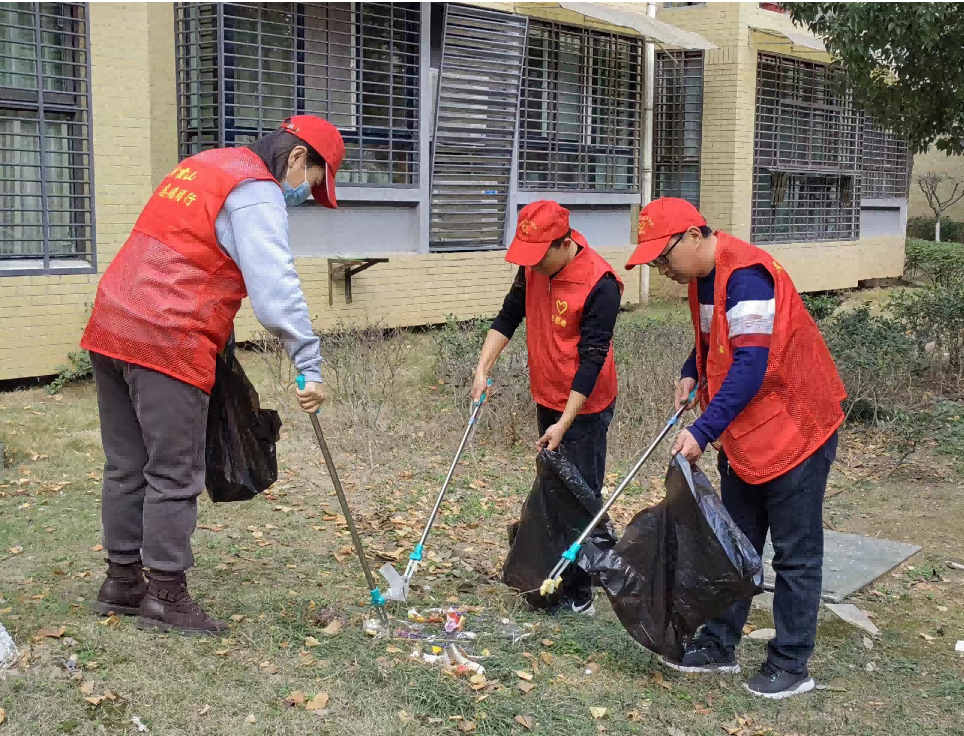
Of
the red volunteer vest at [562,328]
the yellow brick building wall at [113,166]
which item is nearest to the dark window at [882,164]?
the yellow brick building wall at [113,166]

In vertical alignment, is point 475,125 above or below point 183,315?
above

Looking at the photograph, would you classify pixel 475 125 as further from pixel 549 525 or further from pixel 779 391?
pixel 779 391

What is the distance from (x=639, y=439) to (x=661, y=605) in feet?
12.0

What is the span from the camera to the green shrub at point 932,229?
29.4 m

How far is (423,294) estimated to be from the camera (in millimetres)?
11742

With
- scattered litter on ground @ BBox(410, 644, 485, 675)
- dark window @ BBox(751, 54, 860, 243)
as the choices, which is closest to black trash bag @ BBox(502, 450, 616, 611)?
scattered litter on ground @ BBox(410, 644, 485, 675)

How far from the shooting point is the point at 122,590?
3943mm

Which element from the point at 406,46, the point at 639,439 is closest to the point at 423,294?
the point at 406,46

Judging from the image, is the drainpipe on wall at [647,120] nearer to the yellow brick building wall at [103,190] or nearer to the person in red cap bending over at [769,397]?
the yellow brick building wall at [103,190]

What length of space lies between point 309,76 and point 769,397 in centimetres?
764

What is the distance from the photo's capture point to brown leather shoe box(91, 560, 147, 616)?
3.93 meters

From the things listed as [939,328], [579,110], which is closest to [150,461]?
[939,328]

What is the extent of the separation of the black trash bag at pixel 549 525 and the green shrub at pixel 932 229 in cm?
2794

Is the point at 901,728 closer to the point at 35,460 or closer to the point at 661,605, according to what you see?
the point at 661,605
